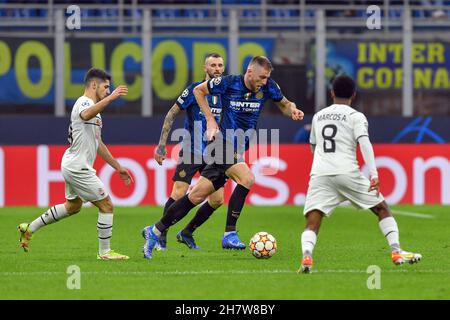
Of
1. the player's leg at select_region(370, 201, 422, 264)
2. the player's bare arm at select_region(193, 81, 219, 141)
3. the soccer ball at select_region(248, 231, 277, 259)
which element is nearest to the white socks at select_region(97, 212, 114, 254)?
the player's bare arm at select_region(193, 81, 219, 141)

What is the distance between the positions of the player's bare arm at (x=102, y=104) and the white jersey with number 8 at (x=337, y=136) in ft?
6.80

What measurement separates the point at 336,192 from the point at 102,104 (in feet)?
8.31

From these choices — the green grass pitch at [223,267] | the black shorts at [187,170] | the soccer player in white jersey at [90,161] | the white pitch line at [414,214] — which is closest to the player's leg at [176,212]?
the green grass pitch at [223,267]

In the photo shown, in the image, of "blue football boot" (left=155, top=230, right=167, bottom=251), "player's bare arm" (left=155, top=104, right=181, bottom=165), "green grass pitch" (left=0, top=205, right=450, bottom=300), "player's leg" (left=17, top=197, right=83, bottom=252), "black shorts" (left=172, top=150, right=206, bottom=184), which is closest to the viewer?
"green grass pitch" (left=0, top=205, right=450, bottom=300)

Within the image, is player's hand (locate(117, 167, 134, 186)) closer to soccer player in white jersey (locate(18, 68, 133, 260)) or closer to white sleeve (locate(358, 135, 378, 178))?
soccer player in white jersey (locate(18, 68, 133, 260))

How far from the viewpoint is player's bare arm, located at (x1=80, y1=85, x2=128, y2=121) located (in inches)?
408

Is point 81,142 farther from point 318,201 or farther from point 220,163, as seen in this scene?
point 318,201

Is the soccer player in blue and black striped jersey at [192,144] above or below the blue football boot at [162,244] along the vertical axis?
above

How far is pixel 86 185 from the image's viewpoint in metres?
10.9

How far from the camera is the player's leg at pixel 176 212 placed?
1091 cm

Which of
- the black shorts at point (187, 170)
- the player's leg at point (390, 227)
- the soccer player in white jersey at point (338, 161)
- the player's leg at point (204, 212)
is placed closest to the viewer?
the soccer player in white jersey at point (338, 161)

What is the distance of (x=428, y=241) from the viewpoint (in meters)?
13.5

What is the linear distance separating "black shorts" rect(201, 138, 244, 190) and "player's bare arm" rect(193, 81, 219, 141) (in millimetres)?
378

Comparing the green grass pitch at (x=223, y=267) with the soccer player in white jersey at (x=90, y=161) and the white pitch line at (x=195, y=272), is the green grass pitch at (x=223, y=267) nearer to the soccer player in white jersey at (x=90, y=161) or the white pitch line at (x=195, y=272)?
the white pitch line at (x=195, y=272)
